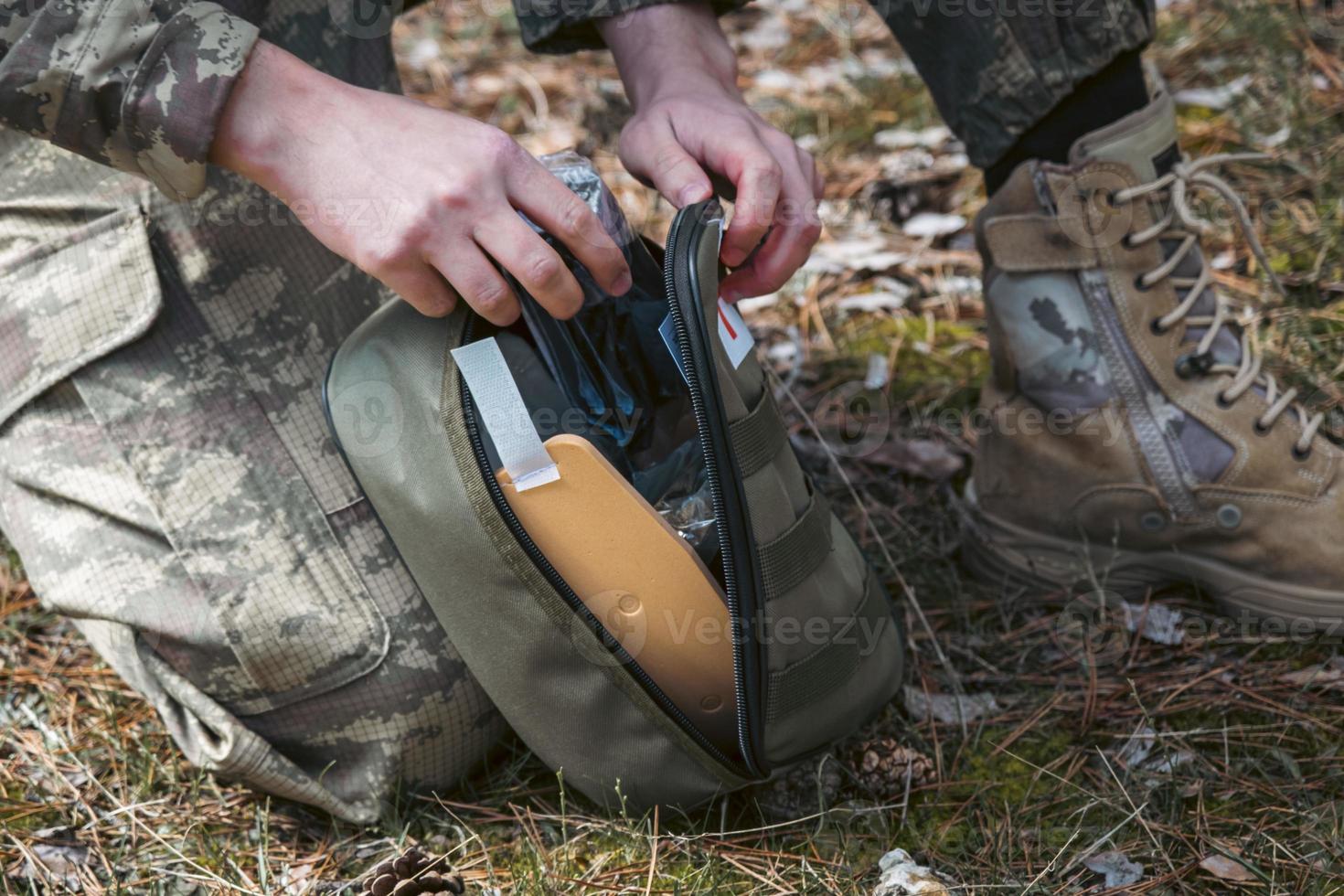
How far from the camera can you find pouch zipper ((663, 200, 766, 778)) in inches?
51.1

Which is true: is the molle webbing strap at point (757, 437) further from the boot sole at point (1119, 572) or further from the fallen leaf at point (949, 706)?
the boot sole at point (1119, 572)

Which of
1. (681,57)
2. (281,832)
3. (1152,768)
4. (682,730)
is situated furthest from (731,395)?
(281,832)

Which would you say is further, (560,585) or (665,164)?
(665,164)

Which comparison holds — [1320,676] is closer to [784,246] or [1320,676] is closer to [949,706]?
[949,706]

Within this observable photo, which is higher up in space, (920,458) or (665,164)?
(665,164)

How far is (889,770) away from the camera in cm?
155

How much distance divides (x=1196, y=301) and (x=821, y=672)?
3.11ft

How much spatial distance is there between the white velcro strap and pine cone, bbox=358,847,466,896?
49cm

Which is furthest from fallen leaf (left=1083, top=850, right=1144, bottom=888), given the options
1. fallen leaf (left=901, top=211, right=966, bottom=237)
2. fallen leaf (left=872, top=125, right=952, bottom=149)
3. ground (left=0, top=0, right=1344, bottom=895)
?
fallen leaf (left=872, top=125, right=952, bottom=149)

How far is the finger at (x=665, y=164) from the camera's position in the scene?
1538 millimetres

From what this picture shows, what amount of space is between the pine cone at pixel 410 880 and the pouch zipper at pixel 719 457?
0.42 m

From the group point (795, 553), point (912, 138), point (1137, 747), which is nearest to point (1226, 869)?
point (1137, 747)

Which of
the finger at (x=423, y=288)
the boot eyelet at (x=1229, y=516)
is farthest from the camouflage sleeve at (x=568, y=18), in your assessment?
the boot eyelet at (x=1229, y=516)

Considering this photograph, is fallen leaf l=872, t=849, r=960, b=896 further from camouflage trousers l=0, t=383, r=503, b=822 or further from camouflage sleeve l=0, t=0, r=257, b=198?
camouflage sleeve l=0, t=0, r=257, b=198
